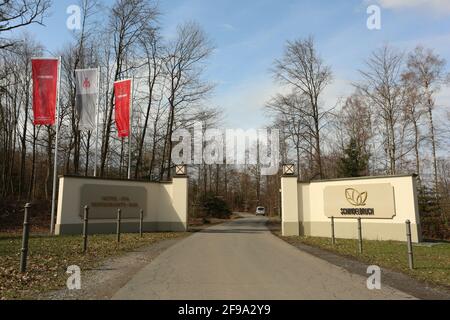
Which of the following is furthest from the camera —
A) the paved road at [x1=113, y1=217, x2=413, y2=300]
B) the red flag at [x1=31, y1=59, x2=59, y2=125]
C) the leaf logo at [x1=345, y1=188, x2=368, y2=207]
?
the red flag at [x1=31, y1=59, x2=59, y2=125]

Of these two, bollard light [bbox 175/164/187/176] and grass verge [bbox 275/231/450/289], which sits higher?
bollard light [bbox 175/164/187/176]

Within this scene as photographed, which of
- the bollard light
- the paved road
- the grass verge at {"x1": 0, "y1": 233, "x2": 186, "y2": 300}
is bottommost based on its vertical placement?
the paved road

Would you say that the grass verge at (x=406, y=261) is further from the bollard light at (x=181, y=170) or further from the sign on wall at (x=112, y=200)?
the sign on wall at (x=112, y=200)

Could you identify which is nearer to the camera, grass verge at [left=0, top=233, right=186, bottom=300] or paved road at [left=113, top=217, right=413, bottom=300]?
paved road at [left=113, top=217, right=413, bottom=300]

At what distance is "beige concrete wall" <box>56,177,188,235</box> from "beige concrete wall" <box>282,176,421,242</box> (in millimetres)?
6356

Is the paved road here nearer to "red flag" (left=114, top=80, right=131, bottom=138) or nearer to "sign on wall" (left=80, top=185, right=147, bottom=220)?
"sign on wall" (left=80, top=185, right=147, bottom=220)

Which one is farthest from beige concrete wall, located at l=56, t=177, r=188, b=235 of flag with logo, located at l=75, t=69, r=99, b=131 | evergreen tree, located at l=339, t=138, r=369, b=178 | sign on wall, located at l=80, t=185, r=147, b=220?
evergreen tree, located at l=339, t=138, r=369, b=178

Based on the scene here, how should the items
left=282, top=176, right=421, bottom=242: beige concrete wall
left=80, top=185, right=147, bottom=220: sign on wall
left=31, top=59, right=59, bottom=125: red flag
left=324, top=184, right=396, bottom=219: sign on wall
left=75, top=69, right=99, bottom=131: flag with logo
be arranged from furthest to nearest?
left=75, top=69, right=99, bottom=131: flag with logo < left=80, top=185, right=147, bottom=220: sign on wall < left=31, top=59, right=59, bottom=125: red flag < left=324, top=184, right=396, bottom=219: sign on wall < left=282, top=176, right=421, bottom=242: beige concrete wall

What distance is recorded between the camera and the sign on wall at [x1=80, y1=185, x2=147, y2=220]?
1988cm

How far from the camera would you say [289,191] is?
2100 cm

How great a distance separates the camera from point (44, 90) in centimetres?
1936

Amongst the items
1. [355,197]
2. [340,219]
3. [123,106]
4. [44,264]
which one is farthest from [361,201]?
[123,106]

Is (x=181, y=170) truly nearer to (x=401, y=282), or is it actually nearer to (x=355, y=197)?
(x=355, y=197)

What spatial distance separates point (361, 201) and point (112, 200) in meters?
12.9
